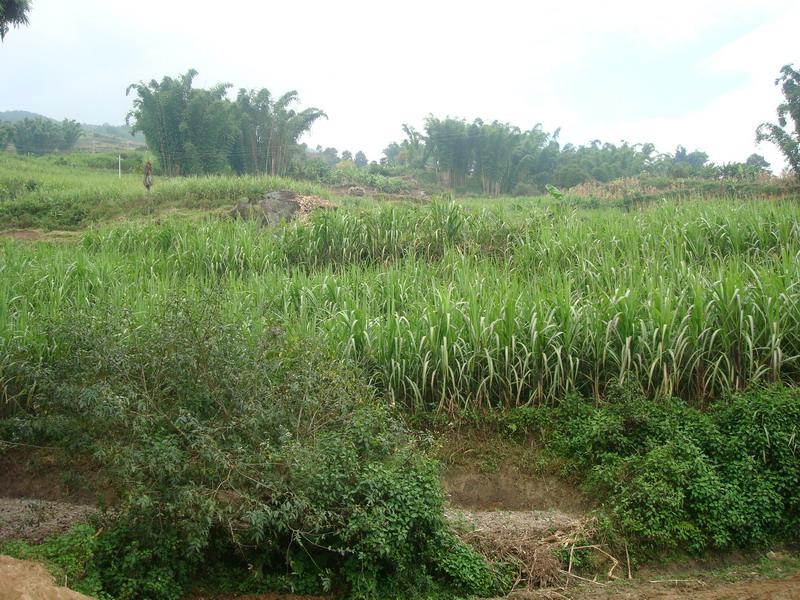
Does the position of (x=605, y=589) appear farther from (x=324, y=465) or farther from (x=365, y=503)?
(x=324, y=465)

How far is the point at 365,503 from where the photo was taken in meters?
3.96

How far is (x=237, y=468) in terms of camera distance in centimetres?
368

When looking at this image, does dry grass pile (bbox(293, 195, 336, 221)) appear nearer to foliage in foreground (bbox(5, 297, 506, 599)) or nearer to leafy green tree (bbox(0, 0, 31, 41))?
leafy green tree (bbox(0, 0, 31, 41))

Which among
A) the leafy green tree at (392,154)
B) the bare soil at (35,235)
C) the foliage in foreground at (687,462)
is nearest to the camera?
the foliage in foreground at (687,462)

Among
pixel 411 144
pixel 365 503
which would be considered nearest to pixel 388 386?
pixel 365 503

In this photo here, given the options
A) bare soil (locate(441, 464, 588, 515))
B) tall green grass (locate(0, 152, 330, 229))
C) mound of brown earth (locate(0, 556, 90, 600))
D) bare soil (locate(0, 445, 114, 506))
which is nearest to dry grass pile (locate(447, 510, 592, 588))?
bare soil (locate(441, 464, 588, 515))

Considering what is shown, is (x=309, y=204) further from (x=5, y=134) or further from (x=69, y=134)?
(x=69, y=134)

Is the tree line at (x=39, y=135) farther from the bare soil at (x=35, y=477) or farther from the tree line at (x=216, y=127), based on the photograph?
the bare soil at (x=35, y=477)

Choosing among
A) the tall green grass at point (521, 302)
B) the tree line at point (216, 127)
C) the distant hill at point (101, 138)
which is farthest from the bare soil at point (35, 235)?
the distant hill at point (101, 138)

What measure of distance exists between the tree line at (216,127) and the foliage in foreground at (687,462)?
1788 centimetres

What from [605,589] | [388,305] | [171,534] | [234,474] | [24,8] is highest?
[24,8]

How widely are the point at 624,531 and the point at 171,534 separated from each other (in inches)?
114

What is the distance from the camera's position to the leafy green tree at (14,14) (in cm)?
750

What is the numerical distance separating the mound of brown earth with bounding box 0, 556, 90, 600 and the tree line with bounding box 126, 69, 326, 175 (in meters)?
19.3
